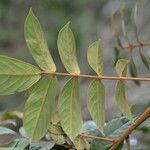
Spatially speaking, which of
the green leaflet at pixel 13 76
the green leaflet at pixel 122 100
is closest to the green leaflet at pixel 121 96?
the green leaflet at pixel 122 100

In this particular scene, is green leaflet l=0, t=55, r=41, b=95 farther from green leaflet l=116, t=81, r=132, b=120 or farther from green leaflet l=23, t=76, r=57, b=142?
green leaflet l=116, t=81, r=132, b=120

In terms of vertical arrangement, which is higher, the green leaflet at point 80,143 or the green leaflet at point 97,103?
the green leaflet at point 97,103

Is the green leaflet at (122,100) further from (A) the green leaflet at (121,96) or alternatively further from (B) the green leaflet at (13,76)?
(B) the green leaflet at (13,76)

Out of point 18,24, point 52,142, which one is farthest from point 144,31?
point 18,24

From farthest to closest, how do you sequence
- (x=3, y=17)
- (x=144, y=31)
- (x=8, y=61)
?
1. (x=3, y=17)
2. (x=144, y=31)
3. (x=8, y=61)

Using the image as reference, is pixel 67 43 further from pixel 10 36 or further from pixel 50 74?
pixel 10 36

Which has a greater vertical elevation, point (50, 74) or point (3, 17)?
point (3, 17)
